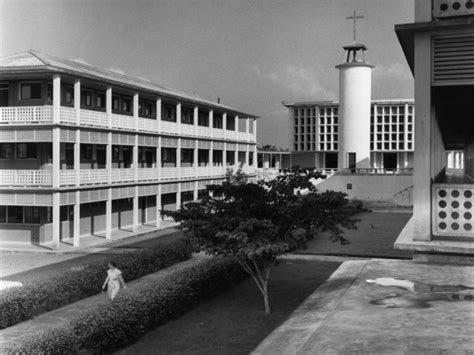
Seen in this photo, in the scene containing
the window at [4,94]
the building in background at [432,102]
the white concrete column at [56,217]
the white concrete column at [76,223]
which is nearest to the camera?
the building in background at [432,102]

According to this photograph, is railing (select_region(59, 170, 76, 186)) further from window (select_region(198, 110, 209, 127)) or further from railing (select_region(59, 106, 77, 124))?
window (select_region(198, 110, 209, 127))

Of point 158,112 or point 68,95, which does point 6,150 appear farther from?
point 158,112

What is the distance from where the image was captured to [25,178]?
971 inches

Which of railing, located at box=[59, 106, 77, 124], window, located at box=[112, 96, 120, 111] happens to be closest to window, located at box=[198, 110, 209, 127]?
window, located at box=[112, 96, 120, 111]

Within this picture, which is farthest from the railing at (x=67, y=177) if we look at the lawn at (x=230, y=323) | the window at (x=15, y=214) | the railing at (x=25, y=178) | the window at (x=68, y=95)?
the lawn at (x=230, y=323)

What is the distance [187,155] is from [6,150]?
54.8 ft

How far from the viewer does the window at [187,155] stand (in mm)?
41653

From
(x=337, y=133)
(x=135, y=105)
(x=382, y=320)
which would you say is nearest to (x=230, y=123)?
(x=337, y=133)

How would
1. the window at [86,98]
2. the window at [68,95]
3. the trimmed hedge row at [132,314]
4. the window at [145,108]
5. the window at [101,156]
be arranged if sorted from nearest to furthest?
the trimmed hedge row at [132,314], the window at [68,95], the window at [86,98], the window at [101,156], the window at [145,108]

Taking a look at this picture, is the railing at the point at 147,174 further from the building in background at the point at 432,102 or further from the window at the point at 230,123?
the building in background at the point at 432,102

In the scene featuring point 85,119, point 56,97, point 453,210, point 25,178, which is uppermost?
point 56,97

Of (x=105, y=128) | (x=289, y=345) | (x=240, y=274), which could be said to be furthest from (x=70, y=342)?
(x=105, y=128)

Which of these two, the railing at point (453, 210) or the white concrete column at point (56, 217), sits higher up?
the railing at point (453, 210)

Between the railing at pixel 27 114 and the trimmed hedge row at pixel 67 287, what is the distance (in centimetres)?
817
